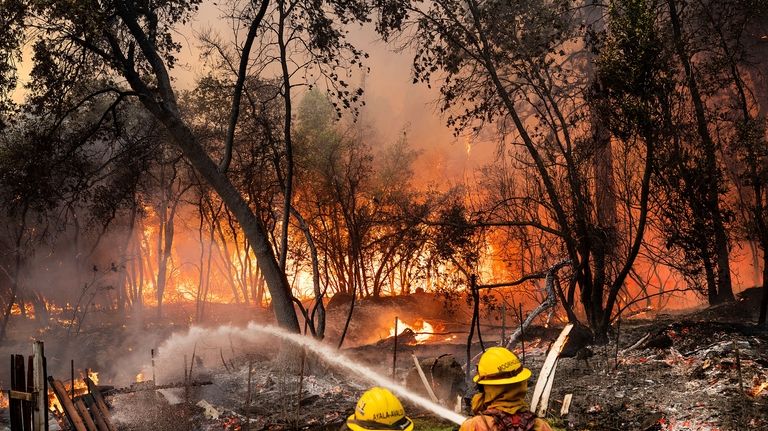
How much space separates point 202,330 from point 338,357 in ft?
36.3

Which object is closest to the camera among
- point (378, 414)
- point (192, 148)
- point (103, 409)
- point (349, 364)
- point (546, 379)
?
point (378, 414)

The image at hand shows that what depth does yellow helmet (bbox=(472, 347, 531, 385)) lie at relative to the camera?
150 inches

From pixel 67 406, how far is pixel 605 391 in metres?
8.34

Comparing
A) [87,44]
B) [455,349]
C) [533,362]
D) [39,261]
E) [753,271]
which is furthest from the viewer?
[753,271]

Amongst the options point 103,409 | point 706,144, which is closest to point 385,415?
point 103,409

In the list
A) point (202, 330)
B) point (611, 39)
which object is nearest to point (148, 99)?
point (611, 39)

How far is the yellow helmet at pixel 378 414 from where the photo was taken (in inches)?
132

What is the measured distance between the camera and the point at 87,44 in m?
11.5

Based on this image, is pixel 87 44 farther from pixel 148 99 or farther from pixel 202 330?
pixel 202 330

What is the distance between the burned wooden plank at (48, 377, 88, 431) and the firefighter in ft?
21.0

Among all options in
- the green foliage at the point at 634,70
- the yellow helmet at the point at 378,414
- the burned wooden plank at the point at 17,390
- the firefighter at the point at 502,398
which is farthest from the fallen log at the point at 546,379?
the burned wooden plank at the point at 17,390

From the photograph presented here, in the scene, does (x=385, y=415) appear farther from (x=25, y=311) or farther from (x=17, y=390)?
(x=25, y=311)

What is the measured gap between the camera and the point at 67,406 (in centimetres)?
790

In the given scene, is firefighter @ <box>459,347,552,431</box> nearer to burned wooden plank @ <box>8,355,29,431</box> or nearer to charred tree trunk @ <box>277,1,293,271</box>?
burned wooden plank @ <box>8,355,29,431</box>
